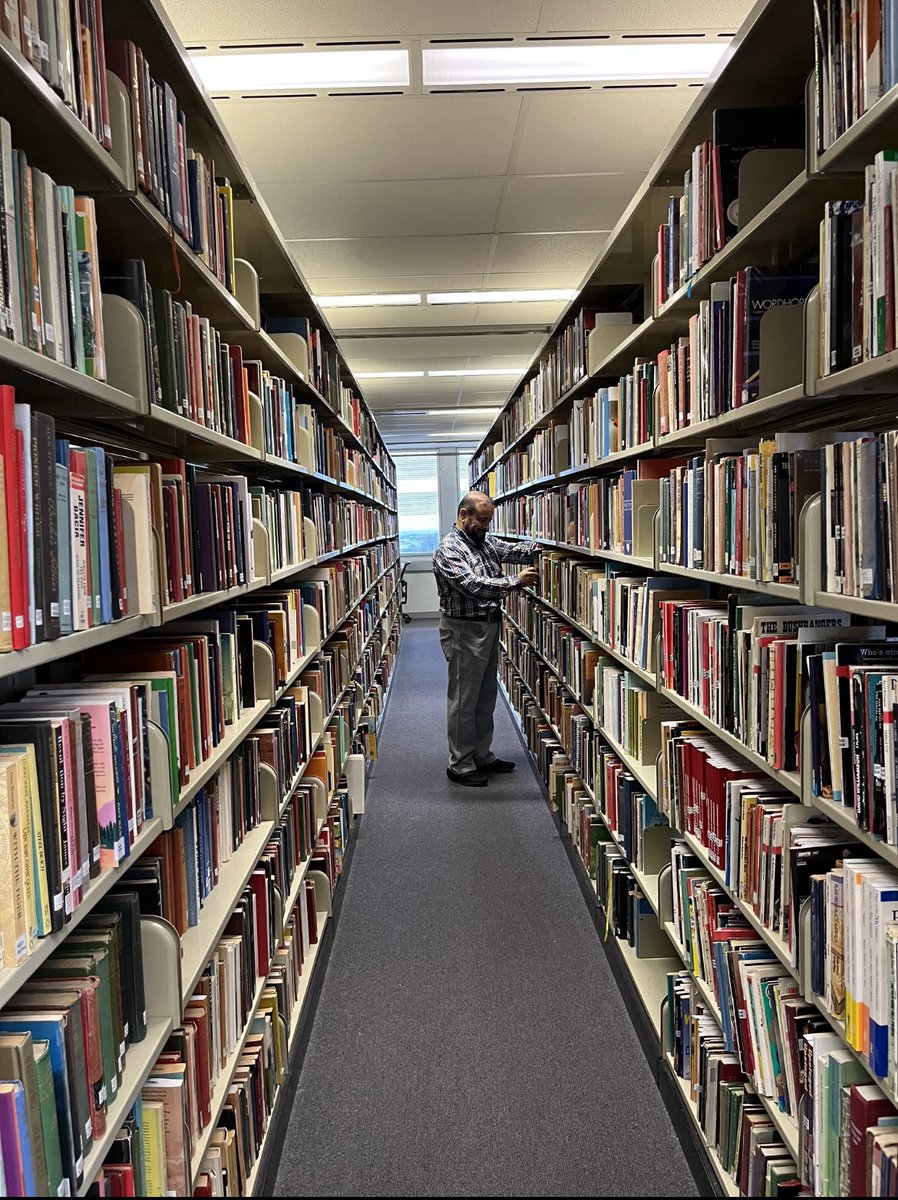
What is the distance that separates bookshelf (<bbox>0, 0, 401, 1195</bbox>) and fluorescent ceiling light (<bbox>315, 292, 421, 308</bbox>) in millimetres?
1878

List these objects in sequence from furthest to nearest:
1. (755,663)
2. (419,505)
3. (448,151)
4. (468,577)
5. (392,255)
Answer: (419,505)
(468,577)
(392,255)
(448,151)
(755,663)

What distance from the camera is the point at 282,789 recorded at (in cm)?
252

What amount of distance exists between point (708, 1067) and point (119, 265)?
199cm

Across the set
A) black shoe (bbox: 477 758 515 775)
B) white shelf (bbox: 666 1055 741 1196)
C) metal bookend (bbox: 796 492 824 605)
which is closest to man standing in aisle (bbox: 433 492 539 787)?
black shoe (bbox: 477 758 515 775)

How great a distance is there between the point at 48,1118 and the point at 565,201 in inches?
149

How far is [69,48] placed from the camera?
1148 mm

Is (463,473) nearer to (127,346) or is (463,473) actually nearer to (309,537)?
(309,537)

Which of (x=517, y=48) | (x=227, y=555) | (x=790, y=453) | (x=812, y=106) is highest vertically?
(x=517, y=48)

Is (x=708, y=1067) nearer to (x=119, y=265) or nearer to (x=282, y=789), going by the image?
(x=282, y=789)

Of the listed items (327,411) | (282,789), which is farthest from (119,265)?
(327,411)

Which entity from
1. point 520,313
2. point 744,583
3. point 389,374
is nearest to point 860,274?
point 744,583

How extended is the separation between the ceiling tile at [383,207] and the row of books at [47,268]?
8.51 feet

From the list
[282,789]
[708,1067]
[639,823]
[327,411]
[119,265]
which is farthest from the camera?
[327,411]

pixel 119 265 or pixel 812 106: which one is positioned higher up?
pixel 812 106
